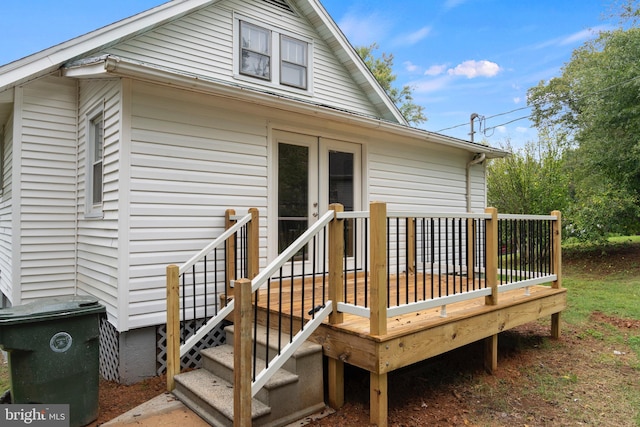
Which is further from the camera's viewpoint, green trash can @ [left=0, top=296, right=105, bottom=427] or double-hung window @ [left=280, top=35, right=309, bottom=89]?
double-hung window @ [left=280, top=35, right=309, bottom=89]

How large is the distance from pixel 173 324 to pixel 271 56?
497 cm

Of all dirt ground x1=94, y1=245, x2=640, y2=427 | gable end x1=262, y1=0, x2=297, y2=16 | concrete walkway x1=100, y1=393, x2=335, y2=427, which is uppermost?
gable end x1=262, y1=0, x2=297, y2=16

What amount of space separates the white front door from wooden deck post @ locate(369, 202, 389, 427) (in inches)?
87.6

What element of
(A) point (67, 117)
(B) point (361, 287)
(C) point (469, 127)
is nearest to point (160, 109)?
(A) point (67, 117)

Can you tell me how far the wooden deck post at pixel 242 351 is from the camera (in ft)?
7.89

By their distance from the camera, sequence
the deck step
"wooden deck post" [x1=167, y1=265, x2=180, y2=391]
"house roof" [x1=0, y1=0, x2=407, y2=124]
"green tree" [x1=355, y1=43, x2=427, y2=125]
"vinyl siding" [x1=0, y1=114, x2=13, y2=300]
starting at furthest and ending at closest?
1. "green tree" [x1=355, y1=43, x2=427, y2=125]
2. "vinyl siding" [x1=0, y1=114, x2=13, y2=300]
3. "house roof" [x1=0, y1=0, x2=407, y2=124]
4. "wooden deck post" [x1=167, y1=265, x2=180, y2=391]
5. the deck step

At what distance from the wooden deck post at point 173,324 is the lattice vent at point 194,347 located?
0.67 m

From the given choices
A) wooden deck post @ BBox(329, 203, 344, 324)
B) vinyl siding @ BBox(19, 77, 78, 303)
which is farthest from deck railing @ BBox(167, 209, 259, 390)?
vinyl siding @ BBox(19, 77, 78, 303)

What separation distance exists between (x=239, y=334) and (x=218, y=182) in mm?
2309

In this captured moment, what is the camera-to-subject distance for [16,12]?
20.3 m

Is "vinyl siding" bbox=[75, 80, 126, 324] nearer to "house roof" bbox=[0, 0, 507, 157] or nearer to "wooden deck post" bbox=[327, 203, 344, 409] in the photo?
"house roof" bbox=[0, 0, 507, 157]

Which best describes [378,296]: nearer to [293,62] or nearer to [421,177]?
[421,177]

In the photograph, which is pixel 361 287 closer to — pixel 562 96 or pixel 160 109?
pixel 160 109

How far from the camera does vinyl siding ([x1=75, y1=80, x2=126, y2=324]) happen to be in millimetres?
3834
